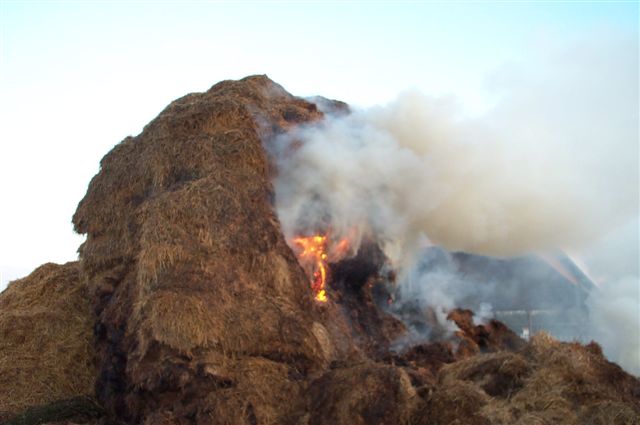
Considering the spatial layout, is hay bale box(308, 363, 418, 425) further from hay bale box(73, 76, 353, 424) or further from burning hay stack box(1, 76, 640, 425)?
hay bale box(73, 76, 353, 424)

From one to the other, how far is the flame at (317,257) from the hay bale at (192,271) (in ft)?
2.59

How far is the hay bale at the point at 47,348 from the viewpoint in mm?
11586

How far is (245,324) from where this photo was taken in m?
10.5

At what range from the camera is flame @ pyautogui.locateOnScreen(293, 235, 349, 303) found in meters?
13.8

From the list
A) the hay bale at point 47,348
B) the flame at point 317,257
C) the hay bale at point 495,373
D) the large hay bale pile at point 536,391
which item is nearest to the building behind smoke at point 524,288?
the flame at point 317,257

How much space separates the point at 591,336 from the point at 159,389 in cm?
1245

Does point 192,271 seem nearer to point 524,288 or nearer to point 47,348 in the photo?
point 47,348

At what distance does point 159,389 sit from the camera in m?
9.82

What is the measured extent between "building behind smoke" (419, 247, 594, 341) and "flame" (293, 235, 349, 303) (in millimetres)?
5228

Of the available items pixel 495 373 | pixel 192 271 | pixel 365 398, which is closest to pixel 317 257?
pixel 192 271

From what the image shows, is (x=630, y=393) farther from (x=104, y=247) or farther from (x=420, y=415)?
(x=104, y=247)

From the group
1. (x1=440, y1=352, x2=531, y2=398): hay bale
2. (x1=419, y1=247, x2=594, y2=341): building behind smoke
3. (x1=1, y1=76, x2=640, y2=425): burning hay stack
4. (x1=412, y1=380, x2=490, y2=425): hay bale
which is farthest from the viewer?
(x1=419, y1=247, x2=594, y2=341): building behind smoke

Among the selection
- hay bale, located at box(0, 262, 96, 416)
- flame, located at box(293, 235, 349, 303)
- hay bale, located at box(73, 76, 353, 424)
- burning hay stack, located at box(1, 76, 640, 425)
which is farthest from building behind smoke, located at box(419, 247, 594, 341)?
hay bale, located at box(0, 262, 96, 416)

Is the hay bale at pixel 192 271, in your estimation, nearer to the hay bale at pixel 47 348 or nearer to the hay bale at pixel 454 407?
the hay bale at pixel 47 348
